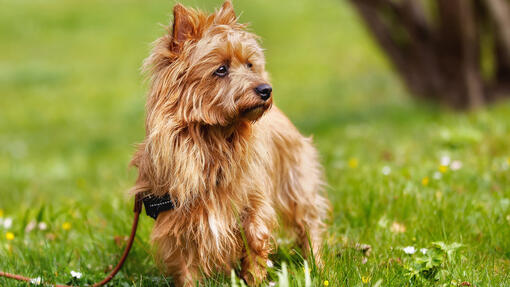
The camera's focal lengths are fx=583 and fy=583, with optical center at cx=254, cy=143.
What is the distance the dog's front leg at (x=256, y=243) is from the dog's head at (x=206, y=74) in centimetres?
57

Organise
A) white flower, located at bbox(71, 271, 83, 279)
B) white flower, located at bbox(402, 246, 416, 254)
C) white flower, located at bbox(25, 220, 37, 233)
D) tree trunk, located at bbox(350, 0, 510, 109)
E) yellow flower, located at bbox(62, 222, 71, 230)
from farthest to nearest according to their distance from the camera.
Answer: tree trunk, located at bbox(350, 0, 510, 109)
white flower, located at bbox(25, 220, 37, 233)
yellow flower, located at bbox(62, 222, 71, 230)
white flower, located at bbox(71, 271, 83, 279)
white flower, located at bbox(402, 246, 416, 254)

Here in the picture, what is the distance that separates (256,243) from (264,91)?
842 millimetres

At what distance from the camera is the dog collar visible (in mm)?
3123

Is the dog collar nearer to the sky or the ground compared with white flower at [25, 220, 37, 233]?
nearer to the sky

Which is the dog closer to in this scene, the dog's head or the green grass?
the dog's head

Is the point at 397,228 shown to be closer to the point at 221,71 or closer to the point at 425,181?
the point at 425,181

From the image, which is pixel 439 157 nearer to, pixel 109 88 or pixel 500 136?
pixel 500 136

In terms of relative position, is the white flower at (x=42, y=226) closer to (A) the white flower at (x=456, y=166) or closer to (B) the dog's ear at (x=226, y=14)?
(B) the dog's ear at (x=226, y=14)

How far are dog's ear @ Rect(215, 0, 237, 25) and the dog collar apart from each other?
0.98 metres

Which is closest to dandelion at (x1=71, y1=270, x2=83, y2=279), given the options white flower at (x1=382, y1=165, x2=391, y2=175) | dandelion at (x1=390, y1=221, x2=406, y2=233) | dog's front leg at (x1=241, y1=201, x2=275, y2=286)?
dog's front leg at (x1=241, y1=201, x2=275, y2=286)

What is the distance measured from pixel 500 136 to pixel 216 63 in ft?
13.4

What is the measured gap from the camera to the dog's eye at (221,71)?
3053mm

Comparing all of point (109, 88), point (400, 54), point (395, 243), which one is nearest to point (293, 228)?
point (395, 243)

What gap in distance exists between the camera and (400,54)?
820cm
